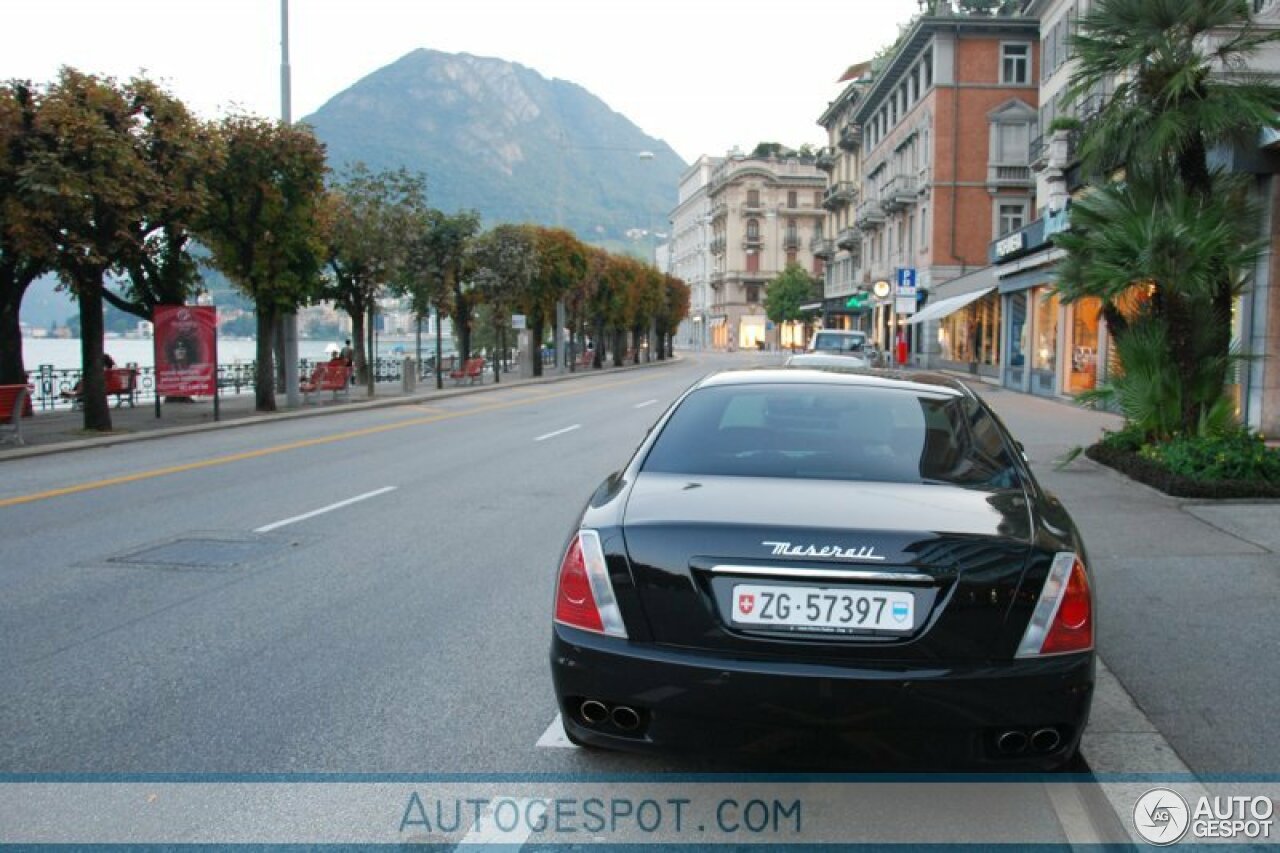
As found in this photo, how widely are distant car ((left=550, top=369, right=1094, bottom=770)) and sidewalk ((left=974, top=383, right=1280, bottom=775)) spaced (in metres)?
0.91

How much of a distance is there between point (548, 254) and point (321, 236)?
2547 centimetres

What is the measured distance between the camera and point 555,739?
14.2 feet

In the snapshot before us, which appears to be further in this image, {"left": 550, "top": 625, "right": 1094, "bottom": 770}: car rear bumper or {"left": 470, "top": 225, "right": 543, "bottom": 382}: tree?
{"left": 470, "top": 225, "right": 543, "bottom": 382}: tree

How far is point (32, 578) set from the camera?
23.9ft

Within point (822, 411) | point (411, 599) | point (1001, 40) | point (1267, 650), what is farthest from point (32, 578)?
point (1001, 40)

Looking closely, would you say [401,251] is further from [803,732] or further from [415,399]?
[803,732]

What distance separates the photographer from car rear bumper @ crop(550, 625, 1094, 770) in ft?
10.9

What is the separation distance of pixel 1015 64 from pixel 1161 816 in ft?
163

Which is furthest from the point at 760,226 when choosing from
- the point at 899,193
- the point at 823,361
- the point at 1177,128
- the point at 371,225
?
the point at 1177,128

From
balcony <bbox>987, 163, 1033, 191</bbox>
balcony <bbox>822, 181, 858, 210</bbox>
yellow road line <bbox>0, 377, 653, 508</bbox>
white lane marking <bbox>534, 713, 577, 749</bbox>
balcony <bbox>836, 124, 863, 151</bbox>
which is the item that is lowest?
yellow road line <bbox>0, 377, 653, 508</bbox>

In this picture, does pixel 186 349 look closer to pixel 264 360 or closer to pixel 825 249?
pixel 264 360

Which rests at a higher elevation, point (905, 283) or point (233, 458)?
point (905, 283)

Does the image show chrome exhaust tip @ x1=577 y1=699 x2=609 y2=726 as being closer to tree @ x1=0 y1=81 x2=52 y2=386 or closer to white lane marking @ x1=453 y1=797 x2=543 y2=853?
white lane marking @ x1=453 y1=797 x2=543 y2=853

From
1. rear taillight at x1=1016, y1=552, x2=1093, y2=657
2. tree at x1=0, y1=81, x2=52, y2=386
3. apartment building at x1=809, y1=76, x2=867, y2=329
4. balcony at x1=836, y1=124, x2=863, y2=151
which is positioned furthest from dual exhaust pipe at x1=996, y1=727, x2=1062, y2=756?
balcony at x1=836, y1=124, x2=863, y2=151
